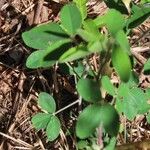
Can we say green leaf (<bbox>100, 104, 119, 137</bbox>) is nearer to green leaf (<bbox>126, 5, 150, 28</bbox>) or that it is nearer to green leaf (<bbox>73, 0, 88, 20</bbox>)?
green leaf (<bbox>126, 5, 150, 28</bbox>)

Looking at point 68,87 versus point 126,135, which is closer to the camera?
point 126,135

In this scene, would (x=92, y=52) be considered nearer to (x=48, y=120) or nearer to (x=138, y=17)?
(x=138, y=17)

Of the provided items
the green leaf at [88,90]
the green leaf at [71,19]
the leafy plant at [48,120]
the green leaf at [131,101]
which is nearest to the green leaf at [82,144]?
the leafy plant at [48,120]

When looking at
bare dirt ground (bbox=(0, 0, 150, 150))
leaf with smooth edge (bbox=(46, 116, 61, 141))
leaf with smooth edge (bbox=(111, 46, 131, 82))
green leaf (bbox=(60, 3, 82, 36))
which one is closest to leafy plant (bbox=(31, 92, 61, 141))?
leaf with smooth edge (bbox=(46, 116, 61, 141))

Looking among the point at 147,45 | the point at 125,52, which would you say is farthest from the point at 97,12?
the point at 125,52

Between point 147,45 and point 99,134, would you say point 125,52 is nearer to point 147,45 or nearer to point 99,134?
point 99,134
